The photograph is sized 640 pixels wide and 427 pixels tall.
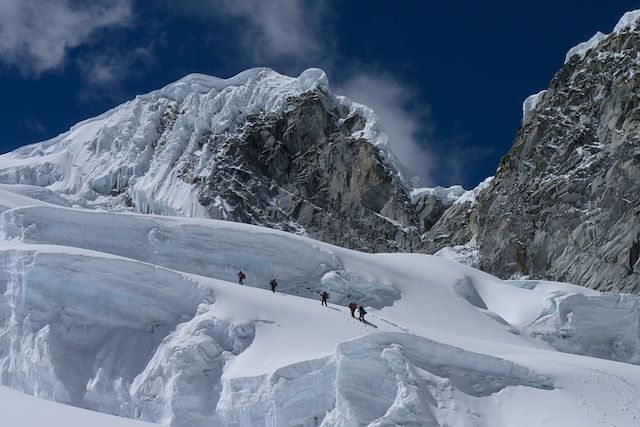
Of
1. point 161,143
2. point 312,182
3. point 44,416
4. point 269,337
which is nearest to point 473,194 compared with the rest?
point 312,182

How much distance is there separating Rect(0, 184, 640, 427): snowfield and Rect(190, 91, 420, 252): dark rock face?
38.9m

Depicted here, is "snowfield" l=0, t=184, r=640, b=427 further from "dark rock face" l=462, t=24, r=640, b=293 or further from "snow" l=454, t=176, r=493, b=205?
"snow" l=454, t=176, r=493, b=205

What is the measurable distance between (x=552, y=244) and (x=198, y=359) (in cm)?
3940

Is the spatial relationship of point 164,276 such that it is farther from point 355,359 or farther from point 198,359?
point 355,359

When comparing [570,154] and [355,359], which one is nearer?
[355,359]

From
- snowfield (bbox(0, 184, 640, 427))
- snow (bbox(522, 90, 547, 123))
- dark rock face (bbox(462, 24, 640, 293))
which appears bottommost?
snowfield (bbox(0, 184, 640, 427))

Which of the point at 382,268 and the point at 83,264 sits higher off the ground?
the point at 382,268

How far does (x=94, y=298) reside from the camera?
30.3m

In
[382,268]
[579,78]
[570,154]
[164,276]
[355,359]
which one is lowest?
[355,359]

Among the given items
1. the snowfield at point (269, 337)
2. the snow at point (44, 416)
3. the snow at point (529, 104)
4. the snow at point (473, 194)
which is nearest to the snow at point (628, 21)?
the snow at point (529, 104)

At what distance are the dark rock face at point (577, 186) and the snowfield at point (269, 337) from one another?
16.4 m

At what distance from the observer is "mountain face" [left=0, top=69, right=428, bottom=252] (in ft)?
265

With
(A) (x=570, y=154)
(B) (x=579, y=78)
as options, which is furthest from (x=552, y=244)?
(B) (x=579, y=78)

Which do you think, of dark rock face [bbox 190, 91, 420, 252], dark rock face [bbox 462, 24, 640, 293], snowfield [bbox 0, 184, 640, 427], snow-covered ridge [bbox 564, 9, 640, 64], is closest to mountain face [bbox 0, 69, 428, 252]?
dark rock face [bbox 190, 91, 420, 252]
